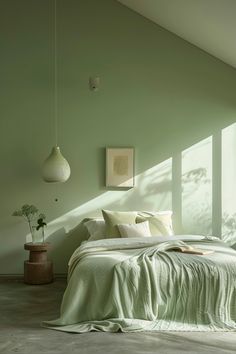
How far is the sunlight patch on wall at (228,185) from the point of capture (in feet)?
22.3

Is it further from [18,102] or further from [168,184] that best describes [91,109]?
[168,184]

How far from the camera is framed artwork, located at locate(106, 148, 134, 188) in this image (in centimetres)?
668

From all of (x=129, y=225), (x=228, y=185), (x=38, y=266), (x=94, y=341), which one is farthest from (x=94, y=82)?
(x=94, y=341)

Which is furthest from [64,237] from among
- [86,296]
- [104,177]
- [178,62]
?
[178,62]

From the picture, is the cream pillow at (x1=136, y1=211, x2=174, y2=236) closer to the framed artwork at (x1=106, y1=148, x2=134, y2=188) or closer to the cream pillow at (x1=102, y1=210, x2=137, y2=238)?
the cream pillow at (x1=102, y1=210, x2=137, y2=238)

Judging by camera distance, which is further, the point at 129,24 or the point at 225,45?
the point at 129,24

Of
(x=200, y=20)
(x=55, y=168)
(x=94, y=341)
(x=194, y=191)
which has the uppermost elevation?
(x=200, y=20)

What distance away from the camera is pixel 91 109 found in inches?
266

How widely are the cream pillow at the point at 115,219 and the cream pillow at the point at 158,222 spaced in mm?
123

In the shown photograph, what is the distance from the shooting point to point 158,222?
6352 mm

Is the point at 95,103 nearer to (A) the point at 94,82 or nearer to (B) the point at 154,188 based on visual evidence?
(A) the point at 94,82

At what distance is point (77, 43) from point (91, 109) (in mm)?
894

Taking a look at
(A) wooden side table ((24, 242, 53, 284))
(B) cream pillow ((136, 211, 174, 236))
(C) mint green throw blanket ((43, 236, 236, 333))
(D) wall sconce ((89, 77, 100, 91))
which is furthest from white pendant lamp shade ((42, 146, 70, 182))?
(C) mint green throw blanket ((43, 236, 236, 333))

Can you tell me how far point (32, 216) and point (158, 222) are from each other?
5.38 ft
